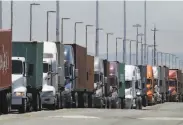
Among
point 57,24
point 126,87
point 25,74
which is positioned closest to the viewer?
point 25,74

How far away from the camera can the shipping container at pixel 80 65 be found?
4056cm

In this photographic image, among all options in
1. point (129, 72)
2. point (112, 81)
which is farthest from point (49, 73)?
point (129, 72)

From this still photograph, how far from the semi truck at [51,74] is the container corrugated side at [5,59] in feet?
17.2

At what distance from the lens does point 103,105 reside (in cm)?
4816

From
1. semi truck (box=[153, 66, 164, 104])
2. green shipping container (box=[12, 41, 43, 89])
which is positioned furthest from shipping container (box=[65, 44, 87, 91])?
semi truck (box=[153, 66, 164, 104])

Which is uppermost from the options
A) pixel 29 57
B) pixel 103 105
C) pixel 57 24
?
pixel 57 24

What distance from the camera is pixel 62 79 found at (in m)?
37.4

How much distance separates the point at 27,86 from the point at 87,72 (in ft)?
41.3

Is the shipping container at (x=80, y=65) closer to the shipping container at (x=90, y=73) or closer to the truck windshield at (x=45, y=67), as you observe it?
the shipping container at (x=90, y=73)

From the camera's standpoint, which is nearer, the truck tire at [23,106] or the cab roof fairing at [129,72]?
the truck tire at [23,106]

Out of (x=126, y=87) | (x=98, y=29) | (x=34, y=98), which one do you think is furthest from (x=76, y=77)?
(x=98, y=29)

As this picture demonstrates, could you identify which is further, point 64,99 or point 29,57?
point 64,99

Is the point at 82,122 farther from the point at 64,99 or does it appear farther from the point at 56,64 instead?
the point at 64,99

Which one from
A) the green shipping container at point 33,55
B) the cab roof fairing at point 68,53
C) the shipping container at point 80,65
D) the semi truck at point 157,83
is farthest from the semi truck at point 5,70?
the semi truck at point 157,83
